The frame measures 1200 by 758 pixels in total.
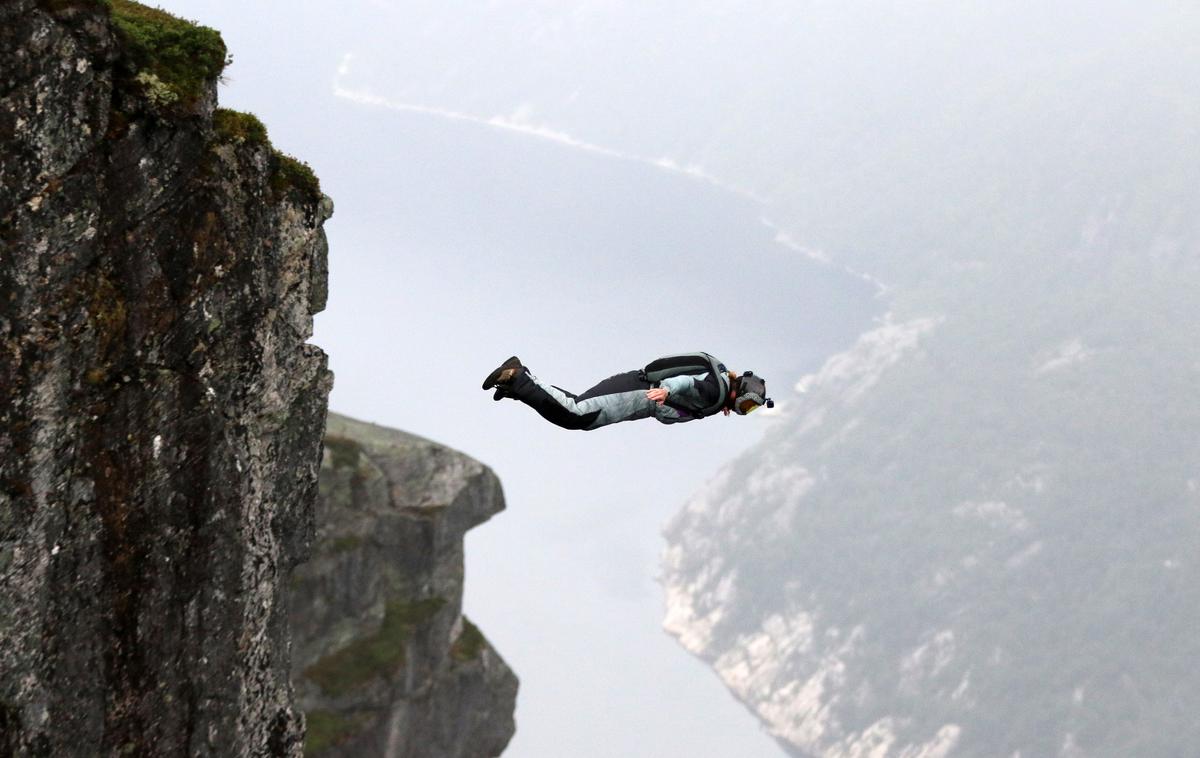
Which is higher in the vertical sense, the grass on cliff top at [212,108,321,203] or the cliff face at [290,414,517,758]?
the grass on cliff top at [212,108,321,203]

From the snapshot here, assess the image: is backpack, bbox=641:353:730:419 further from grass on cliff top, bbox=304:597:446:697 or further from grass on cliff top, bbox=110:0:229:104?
grass on cliff top, bbox=304:597:446:697

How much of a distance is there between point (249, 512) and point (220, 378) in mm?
2428

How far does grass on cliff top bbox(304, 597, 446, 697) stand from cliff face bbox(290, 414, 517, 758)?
6cm

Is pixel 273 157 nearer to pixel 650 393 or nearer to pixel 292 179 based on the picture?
pixel 292 179

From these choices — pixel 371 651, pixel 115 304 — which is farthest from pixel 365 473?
pixel 115 304

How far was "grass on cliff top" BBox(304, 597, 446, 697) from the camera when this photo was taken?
59.8 m

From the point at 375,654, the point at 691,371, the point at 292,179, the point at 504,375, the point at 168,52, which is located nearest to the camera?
the point at 168,52

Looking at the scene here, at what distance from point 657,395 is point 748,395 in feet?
6.40

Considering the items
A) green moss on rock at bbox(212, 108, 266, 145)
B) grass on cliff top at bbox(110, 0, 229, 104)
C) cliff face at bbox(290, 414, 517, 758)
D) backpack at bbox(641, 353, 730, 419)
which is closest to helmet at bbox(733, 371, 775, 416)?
backpack at bbox(641, 353, 730, 419)

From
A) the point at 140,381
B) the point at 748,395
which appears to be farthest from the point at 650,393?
the point at 140,381

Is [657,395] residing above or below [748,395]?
below

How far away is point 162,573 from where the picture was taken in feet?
58.0

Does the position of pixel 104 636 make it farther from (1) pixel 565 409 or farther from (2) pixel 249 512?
(1) pixel 565 409

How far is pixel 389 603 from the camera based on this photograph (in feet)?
210
